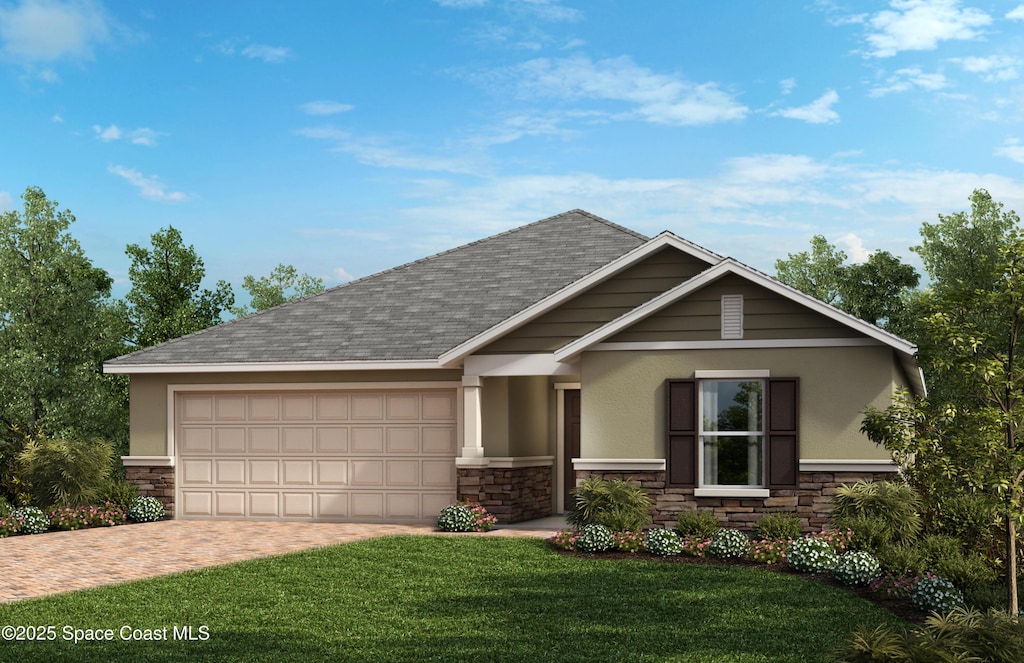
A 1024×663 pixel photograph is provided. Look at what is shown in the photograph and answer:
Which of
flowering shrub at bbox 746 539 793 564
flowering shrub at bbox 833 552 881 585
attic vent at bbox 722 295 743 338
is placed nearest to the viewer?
flowering shrub at bbox 833 552 881 585

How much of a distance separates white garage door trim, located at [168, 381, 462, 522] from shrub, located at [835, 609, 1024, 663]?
10.7 metres

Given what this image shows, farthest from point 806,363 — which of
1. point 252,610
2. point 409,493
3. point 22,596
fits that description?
point 22,596

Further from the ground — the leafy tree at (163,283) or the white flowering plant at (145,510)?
the leafy tree at (163,283)

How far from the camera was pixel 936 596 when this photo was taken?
424 inches

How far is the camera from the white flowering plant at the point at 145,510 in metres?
19.1

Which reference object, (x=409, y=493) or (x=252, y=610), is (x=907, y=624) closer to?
(x=252, y=610)

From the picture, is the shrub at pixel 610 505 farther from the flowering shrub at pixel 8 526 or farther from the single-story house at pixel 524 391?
the flowering shrub at pixel 8 526

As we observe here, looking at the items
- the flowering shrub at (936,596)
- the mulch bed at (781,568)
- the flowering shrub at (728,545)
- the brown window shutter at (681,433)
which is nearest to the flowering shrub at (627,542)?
the mulch bed at (781,568)

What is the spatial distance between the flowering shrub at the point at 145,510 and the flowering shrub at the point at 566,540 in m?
8.29

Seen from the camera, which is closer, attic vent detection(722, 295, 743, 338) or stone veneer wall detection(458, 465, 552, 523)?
attic vent detection(722, 295, 743, 338)

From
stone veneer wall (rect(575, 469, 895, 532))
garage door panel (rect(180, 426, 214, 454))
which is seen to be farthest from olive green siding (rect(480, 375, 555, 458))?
garage door panel (rect(180, 426, 214, 454))

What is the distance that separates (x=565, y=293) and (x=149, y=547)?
7461 mm

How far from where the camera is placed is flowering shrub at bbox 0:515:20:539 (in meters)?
17.8

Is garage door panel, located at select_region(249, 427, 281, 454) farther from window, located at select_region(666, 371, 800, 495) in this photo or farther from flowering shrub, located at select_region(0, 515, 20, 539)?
window, located at select_region(666, 371, 800, 495)
